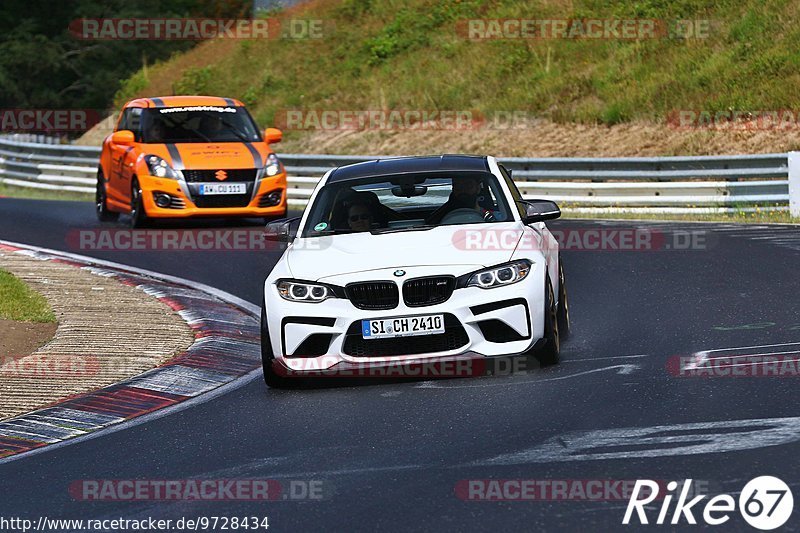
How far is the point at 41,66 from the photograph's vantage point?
5678 centimetres

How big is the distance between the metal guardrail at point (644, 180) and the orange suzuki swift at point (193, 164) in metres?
3.86

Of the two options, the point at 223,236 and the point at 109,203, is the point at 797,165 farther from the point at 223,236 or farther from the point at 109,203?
the point at 109,203

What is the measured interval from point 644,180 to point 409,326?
51.6 ft

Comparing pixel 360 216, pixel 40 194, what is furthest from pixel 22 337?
pixel 40 194

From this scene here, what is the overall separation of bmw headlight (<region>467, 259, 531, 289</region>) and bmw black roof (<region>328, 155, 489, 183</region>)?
1477mm

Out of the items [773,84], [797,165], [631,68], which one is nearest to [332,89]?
[631,68]

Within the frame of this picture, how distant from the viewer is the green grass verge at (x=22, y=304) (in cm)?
1243

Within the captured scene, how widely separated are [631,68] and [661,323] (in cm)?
2293

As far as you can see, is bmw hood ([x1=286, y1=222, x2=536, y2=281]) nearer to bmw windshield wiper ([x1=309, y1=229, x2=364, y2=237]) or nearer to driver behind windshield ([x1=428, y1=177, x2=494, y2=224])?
bmw windshield wiper ([x1=309, y1=229, x2=364, y2=237])

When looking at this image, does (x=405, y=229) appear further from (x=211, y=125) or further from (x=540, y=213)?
(x=211, y=125)

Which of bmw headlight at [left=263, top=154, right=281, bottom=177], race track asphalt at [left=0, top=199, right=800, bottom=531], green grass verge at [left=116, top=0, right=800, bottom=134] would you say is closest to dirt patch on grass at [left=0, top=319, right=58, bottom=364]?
race track asphalt at [left=0, top=199, right=800, bottom=531]

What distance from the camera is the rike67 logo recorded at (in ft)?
18.8

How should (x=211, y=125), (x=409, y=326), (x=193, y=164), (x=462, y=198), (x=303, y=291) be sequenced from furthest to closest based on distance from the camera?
1. (x=211, y=125)
2. (x=193, y=164)
3. (x=462, y=198)
4. (x=303, y=291)
5. (x=409, y=326)

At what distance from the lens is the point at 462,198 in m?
10.5
